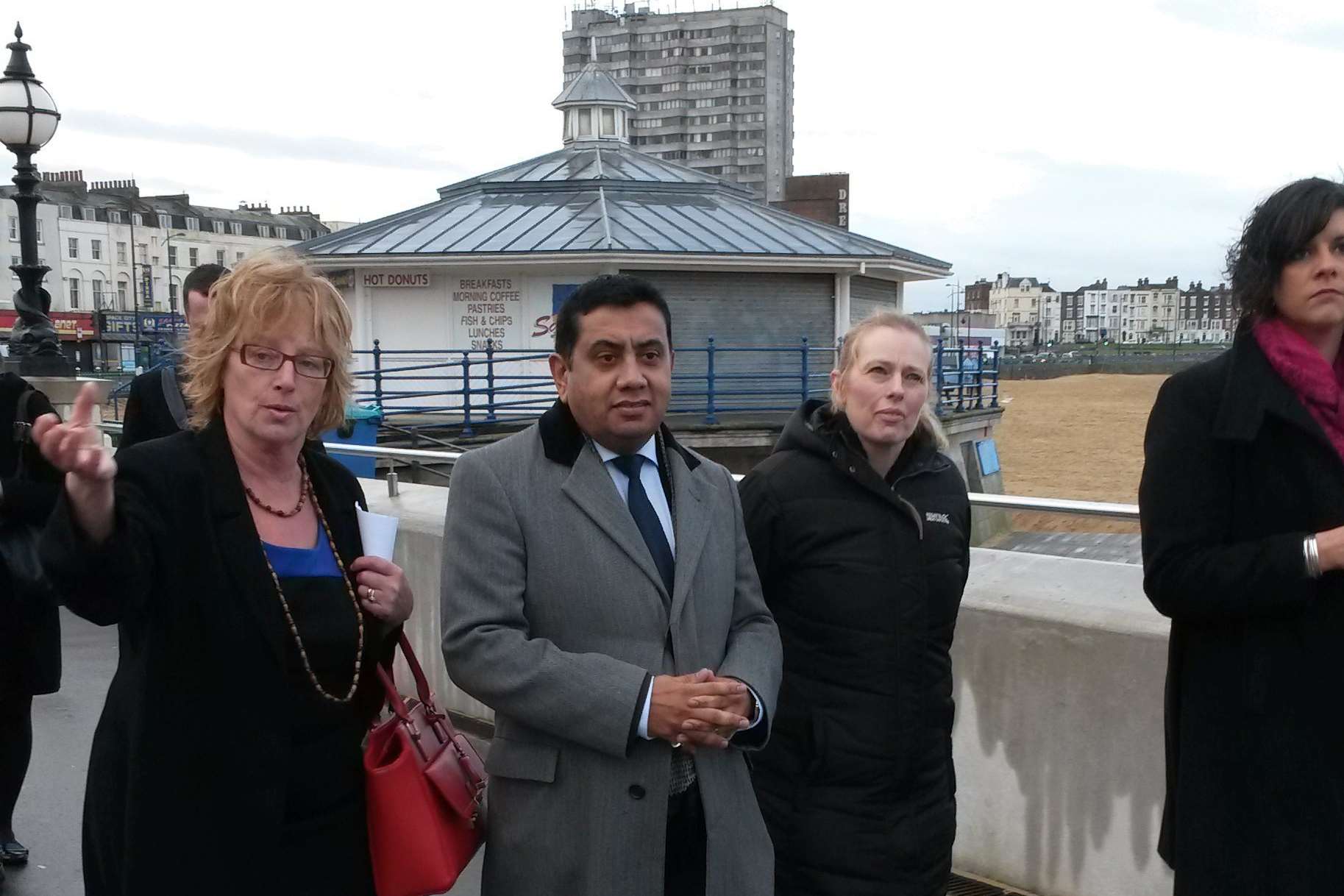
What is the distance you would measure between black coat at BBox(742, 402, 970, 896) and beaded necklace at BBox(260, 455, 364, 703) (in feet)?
3.13

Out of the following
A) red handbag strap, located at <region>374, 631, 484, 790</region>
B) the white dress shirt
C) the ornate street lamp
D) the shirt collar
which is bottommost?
red handbag strap, located at <region>374, 631, 484, 790</region>

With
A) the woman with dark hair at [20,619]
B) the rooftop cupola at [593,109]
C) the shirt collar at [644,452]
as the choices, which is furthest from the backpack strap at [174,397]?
the rooftop cupola at [593,109]

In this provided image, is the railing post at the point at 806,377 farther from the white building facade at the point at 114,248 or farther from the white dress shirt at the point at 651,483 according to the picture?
the white building facade at the point at 114,248

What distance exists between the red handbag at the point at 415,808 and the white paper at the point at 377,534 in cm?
24

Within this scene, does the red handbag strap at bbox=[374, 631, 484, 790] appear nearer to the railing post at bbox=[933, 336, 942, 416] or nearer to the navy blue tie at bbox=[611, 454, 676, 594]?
the navy blue tie at bbox=[611, 454, 676, 594]

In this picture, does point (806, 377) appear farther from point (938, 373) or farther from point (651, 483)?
point (651, 483)

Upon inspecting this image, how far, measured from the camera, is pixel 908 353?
9.29 feet

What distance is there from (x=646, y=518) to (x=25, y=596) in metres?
2.34

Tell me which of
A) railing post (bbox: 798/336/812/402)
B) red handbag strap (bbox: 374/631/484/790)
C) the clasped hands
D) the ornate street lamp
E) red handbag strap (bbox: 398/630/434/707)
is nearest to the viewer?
the clasped hands

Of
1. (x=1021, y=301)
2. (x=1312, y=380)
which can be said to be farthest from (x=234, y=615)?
(x=1021, y=301)

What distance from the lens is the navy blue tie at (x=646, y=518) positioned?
240cm

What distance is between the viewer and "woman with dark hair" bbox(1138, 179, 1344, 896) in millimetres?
2250

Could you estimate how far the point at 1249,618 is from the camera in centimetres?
230

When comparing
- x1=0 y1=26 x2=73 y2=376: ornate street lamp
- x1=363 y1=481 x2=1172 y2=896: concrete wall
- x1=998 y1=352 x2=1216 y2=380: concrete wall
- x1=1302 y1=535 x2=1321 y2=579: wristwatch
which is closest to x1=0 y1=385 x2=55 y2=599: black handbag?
x1=363 y1=481 x2=1172 y2=896: concrete wall
